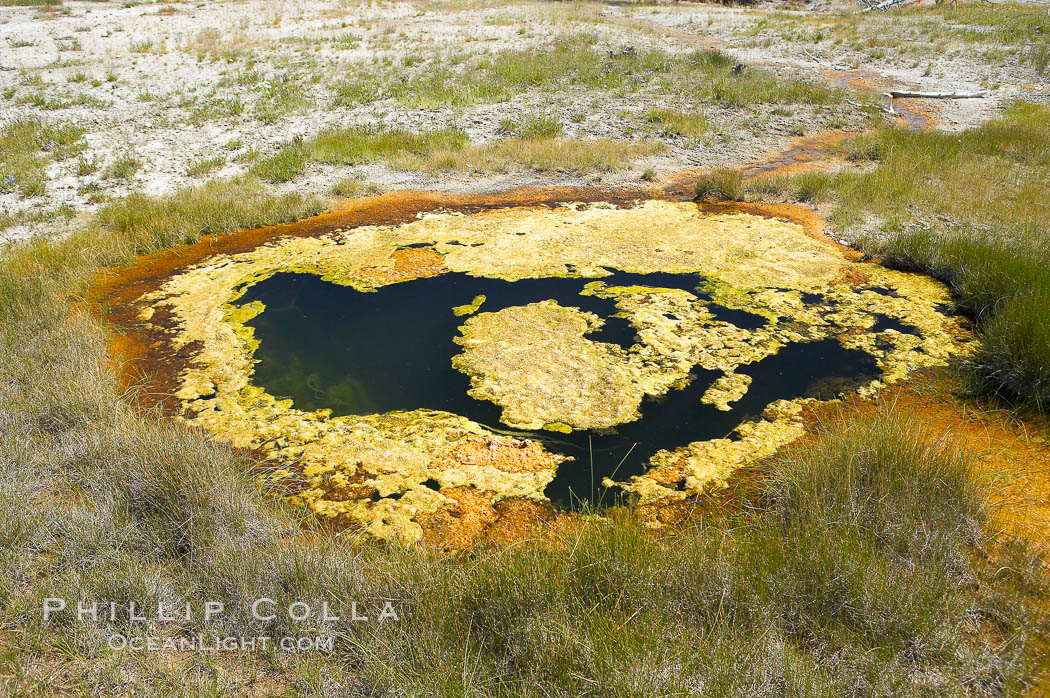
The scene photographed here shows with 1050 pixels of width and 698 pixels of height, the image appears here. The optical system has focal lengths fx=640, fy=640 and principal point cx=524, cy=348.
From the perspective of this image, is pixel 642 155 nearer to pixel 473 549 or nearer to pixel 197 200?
pixel 197 200

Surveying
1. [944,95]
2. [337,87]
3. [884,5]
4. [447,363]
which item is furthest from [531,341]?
[884,5]

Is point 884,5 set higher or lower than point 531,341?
higher

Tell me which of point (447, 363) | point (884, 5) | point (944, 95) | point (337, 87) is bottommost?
point (447, 363)

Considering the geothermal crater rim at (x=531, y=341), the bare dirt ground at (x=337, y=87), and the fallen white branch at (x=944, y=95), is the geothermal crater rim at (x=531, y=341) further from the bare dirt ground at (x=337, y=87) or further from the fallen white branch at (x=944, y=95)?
the fallen white branch at (x=944, y=95)

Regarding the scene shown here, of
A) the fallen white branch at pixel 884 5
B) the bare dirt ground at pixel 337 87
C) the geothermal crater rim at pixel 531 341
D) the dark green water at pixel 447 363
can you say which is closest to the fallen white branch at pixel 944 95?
the bare dirt ground at pixel 337 87

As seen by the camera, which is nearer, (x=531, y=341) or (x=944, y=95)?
(x=531, y=341)

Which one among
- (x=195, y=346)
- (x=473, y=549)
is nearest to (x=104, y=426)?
(x=195, y=346)

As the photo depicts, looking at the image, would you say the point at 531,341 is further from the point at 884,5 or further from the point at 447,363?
the point at 884,5
